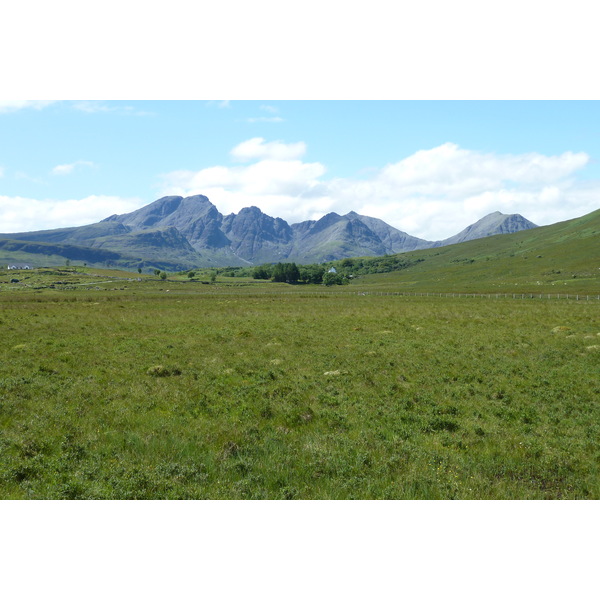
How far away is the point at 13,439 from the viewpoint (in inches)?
508

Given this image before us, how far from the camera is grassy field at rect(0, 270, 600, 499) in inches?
417

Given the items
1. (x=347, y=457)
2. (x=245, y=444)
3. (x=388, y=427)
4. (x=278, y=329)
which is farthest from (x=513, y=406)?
(x=278, y=329)

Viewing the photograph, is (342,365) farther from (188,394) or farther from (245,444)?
(245,444)

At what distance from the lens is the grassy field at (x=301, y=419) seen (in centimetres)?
1059

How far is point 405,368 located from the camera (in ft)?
75.7

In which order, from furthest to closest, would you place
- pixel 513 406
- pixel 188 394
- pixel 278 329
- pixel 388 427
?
pixel 278 329 → pixel 188 394 → pixel 513 406 → pixel 388 427

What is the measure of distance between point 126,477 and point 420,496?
7.44 m

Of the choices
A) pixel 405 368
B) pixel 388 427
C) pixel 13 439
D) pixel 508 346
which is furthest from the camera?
pixel 508 346

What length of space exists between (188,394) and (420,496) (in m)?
11.6

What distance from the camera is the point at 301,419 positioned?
15539 mm

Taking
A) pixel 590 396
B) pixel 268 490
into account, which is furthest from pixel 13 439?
pixel 590 396

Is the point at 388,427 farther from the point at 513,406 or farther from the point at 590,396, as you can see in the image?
the point at 590,396

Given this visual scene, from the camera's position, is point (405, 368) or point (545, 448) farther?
point (405, 368)

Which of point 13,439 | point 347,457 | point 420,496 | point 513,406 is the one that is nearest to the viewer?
point 420,496
